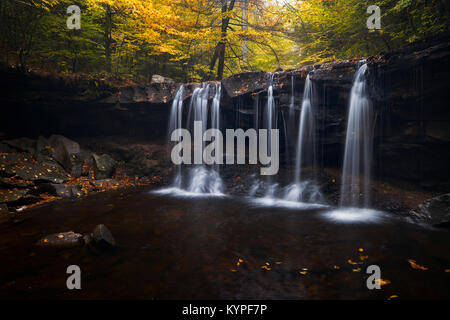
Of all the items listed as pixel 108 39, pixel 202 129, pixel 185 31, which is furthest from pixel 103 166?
pixel 185 31

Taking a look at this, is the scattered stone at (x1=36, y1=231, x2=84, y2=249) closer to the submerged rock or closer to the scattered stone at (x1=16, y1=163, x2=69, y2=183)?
the scattered stone at (x1=16, y1=163, x2=69, y2=183)

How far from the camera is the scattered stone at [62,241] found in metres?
4.47

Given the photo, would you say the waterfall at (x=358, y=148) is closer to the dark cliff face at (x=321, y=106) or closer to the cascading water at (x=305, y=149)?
the dark cliff face at (x=321, y=106)

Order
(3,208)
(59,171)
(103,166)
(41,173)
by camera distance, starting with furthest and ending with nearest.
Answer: (103,166) < (59,171) < (41,173) < (3,208)

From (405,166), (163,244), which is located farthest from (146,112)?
(405,166)

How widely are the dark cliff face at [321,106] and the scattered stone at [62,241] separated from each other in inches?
292

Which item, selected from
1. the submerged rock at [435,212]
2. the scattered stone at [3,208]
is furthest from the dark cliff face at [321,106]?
the scattered stone at [3,208]

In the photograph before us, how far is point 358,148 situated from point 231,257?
6.03m

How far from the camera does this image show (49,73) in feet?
33.1

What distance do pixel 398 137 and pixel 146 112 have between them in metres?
10.7

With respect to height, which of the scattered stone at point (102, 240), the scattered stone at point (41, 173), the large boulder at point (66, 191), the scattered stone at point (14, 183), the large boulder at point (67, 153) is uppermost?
the large boulder at point (67, 153)

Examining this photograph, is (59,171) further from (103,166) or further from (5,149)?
(5,149)

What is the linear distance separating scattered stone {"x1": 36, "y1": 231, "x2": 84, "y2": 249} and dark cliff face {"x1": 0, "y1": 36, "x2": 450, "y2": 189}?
741 centimetres

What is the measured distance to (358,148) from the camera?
765 cm
